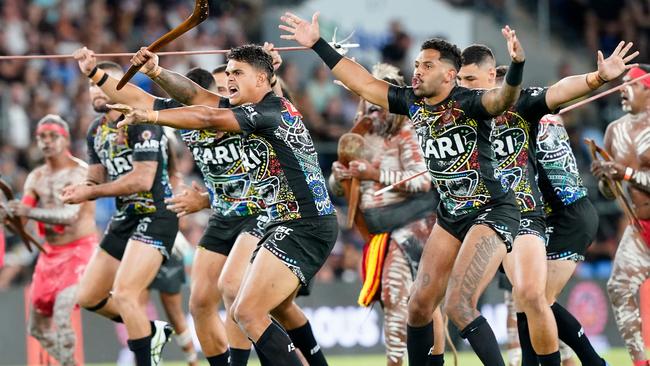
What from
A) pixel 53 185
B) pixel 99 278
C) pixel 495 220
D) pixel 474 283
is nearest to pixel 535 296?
pixel 474 283

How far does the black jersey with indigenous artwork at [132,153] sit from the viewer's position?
32.7 feet

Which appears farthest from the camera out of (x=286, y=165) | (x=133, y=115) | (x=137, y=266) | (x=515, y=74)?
(x=137, y=266)

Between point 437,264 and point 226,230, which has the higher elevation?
point 226,230

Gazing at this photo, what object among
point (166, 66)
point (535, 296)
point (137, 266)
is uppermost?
point (166, 66)

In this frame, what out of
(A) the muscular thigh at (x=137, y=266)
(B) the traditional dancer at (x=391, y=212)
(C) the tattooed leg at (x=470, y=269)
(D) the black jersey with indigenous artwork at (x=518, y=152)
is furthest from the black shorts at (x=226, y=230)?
(D) the black jersey with indigenous artwork at (x=518, y=152)

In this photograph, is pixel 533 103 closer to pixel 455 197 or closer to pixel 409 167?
pixel 455 197

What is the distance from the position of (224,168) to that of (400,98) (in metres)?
1.47

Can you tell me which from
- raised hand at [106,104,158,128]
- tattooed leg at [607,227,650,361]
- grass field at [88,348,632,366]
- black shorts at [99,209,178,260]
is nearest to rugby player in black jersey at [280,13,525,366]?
raised hand at [106,104,158,128]

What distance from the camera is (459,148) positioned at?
320 inches

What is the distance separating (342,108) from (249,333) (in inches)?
414

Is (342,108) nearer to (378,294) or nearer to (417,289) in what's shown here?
(378,294)

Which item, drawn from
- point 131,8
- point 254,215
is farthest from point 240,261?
point 131,8

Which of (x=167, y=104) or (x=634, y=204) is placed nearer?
(x=167, y=104)

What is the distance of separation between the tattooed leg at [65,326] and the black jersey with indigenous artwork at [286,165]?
3.62 m
